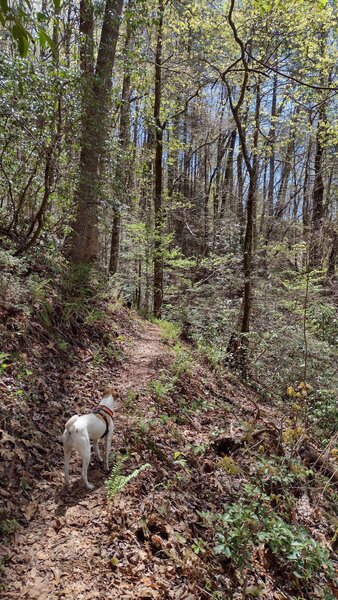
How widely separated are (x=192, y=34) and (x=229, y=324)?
31.1 feet

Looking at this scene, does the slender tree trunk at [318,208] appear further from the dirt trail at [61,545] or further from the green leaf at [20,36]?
the green leaf at [20,36]

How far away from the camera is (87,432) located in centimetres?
357

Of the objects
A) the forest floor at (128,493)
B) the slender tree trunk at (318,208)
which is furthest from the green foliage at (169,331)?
the slender tree trunk at (318,208)

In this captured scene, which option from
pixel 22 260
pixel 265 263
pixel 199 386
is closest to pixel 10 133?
pixel 22 260

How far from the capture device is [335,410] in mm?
7805

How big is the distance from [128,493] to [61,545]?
2.66 ft

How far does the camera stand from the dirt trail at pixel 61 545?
2641 mm

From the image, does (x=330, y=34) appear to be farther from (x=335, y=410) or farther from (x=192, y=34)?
(x=335, y=410)

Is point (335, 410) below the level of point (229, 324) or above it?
below

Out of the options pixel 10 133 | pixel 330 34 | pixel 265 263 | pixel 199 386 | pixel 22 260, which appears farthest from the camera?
pixel 330 34

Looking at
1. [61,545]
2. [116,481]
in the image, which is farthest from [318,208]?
[61,545]

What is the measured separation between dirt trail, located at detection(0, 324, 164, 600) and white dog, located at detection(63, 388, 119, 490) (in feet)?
0.66

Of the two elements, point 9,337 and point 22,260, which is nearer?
point 9,337

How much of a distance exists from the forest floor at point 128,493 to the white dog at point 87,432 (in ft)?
0.84
